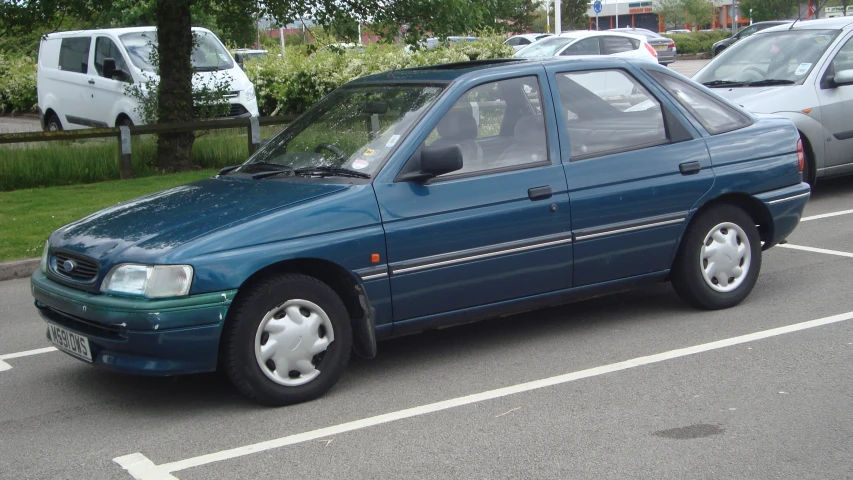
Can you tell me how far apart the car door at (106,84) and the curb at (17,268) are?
328 inches

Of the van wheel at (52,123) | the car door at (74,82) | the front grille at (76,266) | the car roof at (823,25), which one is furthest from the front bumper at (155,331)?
the van wheel at (52,123)

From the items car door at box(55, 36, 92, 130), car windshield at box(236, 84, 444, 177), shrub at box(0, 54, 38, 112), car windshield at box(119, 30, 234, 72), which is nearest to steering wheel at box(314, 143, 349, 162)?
car windshield at box(236, 84, 444, 177)

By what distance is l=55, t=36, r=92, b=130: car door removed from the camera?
1867 cm

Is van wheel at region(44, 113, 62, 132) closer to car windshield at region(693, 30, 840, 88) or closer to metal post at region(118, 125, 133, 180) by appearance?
metal post at region(118, 125, 133, 180)

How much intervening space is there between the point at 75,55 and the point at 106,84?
1868 millimetres

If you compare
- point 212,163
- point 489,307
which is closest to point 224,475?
point 489,307

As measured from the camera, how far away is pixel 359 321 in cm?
562

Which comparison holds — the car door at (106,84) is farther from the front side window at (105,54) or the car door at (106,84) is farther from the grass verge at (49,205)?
the grass verge at (49,205)

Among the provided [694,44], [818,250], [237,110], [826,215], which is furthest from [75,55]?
[694,44]

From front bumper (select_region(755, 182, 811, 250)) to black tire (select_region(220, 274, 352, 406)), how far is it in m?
3.14

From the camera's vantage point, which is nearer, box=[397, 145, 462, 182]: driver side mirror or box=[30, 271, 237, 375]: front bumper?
box=[30, 271, 237, 375]: front bumper

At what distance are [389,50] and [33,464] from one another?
1959cm

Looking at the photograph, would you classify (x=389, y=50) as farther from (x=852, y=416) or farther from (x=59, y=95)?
(x=852, y=416)

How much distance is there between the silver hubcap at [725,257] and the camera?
6.76m
